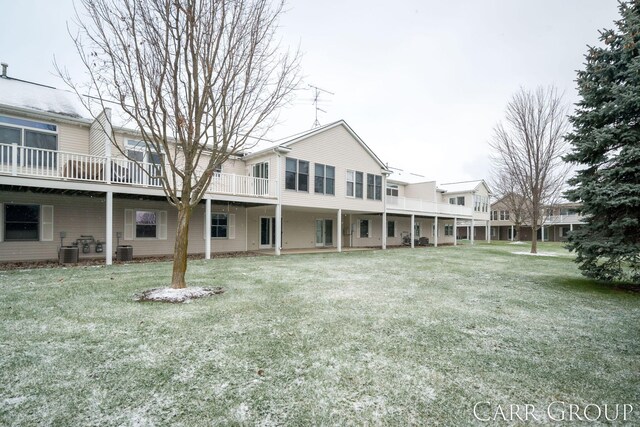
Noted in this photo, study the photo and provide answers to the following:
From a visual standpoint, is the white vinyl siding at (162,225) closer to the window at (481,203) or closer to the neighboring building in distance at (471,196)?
Answer: the neighboring building in distance at (471,196)

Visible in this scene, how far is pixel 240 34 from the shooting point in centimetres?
673

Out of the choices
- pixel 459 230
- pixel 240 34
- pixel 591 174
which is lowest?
pixel 459 230

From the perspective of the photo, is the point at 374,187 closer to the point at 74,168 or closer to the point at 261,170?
the point at 261,170

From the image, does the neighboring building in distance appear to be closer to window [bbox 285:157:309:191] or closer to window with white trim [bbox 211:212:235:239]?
window [bbox 285:157:309:191]

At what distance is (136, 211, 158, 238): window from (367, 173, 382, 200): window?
12280mm

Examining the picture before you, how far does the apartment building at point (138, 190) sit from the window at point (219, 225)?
0.05 meters

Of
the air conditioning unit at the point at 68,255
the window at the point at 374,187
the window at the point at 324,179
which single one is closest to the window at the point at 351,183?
the window at the point at 324,179

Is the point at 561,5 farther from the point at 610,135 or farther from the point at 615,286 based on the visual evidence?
the point at 615,286

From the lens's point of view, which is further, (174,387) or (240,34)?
(240,34)

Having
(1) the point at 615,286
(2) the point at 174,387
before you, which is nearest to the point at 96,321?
(2) the point at 174,387

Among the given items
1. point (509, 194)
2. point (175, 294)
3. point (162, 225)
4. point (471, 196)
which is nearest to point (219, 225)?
point (162, 225)

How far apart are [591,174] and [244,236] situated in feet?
48.3

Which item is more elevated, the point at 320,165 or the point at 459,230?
the point at 320,165

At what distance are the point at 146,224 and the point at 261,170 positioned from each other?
607 centimetres
